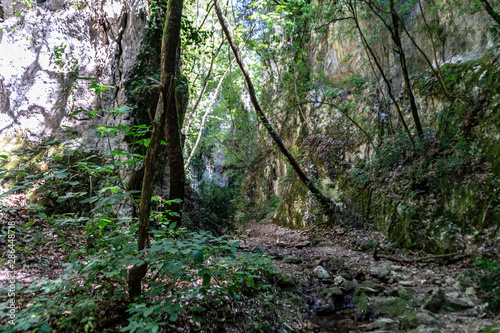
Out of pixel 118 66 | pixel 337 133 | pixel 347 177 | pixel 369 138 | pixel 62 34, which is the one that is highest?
pixel 62 34

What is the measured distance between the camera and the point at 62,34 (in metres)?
6.22

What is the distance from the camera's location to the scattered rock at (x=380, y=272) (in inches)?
169

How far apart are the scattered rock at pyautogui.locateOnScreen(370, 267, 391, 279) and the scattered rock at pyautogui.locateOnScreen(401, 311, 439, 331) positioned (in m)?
1.25

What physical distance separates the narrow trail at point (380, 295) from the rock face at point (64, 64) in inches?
198

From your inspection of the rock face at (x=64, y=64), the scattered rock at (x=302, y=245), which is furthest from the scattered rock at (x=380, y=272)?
the rock face at (x=64, y=64)

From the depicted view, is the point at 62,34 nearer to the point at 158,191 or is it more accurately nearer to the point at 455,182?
the point at 158,191

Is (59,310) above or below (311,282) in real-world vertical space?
above

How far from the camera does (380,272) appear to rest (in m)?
4.38

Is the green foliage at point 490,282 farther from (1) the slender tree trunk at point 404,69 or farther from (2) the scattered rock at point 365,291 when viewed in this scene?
(1) the slender tree trunk at point 404,69

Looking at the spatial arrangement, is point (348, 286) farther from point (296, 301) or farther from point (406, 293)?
point (296, 301)

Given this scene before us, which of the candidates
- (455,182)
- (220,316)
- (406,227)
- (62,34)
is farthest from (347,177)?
(62,34)

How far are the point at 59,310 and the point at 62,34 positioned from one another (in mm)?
6956

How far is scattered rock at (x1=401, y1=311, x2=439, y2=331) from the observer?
2.89m

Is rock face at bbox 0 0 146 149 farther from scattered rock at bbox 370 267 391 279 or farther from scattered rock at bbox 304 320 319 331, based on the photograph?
scattered rock at bbox 370 267 391 279
